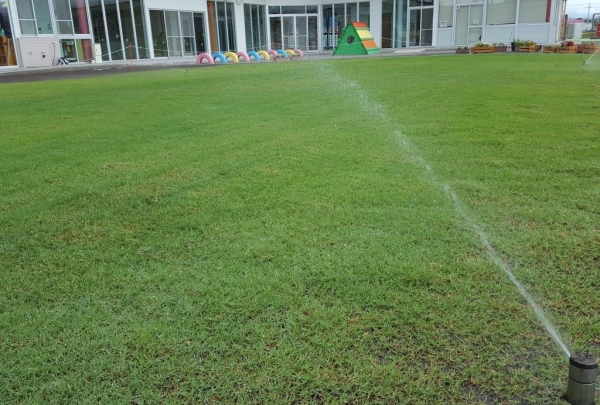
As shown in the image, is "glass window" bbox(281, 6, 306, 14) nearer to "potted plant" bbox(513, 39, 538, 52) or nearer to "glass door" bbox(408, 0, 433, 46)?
"glass door" bbox(408, 0, 433, 46)

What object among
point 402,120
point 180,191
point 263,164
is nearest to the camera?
point 180,191

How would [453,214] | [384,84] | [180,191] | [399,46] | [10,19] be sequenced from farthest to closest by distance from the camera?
1. [399,46]
2. [10,19]
3. [384,84]
4. [180,191]
5. [453,214]

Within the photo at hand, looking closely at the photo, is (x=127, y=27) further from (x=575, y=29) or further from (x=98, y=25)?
(x=575, y=29)

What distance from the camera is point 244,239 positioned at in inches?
155

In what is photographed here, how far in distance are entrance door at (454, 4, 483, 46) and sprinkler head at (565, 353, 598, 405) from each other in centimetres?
3610

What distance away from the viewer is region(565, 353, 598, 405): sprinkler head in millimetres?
2004

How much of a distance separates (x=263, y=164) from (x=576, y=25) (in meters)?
46.7

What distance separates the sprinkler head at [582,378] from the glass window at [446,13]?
3664 centimetres

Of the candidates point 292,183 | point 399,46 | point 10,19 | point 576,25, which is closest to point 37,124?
point 292,183

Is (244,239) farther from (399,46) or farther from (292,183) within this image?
(399,46)

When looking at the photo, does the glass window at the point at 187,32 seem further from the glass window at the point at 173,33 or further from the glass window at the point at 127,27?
the glass window at the point at 127,27

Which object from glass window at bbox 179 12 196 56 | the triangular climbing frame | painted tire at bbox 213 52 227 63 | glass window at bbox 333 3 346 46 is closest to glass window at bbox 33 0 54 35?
glass window at bbox 179 12 196 56

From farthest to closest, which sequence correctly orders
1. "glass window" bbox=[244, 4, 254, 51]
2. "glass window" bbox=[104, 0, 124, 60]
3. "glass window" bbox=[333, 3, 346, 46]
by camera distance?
"glass window" bbox=[333, 3, 346, 46] < "glass window" bbox=[244, 4, 254, 51] < "glass window" bbox=[104, 0, 124, 60]

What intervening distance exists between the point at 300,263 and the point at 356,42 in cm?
2835
